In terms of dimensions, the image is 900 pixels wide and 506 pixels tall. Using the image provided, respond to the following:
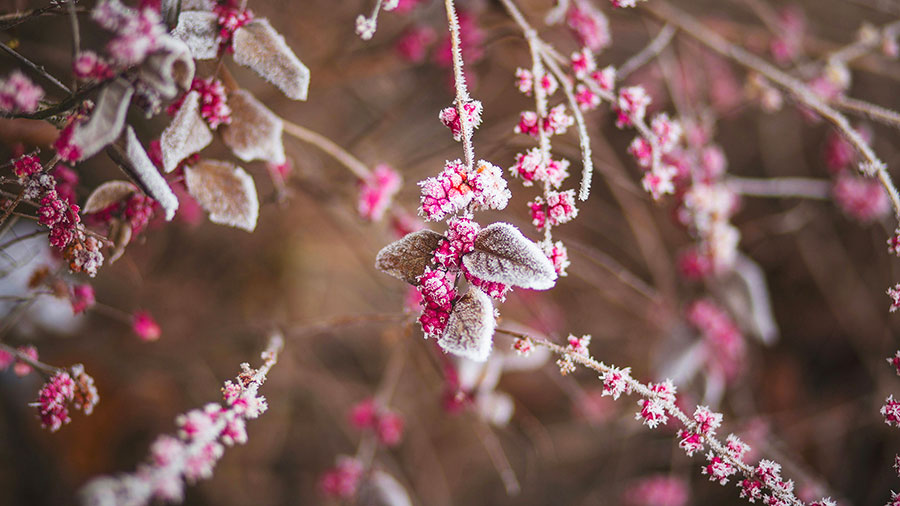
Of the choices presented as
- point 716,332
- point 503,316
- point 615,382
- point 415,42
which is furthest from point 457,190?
point 503,316

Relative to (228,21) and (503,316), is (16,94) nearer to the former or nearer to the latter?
(228,21)

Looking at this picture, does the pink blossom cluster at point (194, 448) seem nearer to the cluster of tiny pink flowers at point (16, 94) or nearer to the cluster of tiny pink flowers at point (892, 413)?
the cluster of tiny pink flowers at point (16, 94)

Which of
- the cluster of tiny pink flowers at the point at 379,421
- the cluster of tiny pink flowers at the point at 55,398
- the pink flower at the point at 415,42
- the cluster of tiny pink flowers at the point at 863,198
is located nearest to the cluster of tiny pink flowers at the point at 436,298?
the cluster of tiny pink flowers at the point at 55,398

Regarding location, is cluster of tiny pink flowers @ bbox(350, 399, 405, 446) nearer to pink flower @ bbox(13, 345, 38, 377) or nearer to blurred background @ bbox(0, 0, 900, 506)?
blurred background @ bbox(0, 0, 900, 506)

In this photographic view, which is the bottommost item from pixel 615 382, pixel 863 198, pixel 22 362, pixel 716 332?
pixel 22 362

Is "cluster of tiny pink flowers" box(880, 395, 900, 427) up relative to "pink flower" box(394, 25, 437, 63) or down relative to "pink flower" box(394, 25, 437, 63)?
up

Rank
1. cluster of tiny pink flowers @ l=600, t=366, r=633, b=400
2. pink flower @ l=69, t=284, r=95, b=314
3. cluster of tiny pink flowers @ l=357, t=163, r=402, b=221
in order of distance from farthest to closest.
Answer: cluster of tiny pink flowers @ l=357, t=163, r=402, b=221, pink flower @ l=69, t=284, r=95, b=314, cluster of tiny pink flowers @ l=600, t=366, r=633, b=400

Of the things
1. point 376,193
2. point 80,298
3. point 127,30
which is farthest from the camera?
point 376,193

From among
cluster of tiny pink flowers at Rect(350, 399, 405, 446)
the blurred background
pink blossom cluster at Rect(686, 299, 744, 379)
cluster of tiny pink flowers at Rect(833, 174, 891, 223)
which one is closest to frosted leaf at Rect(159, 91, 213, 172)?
the blurred background
